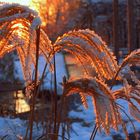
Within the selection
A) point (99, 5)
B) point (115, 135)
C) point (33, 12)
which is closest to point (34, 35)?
point (33, 12)

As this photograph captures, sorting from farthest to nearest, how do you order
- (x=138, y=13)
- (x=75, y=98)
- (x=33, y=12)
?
(x=138, y=13), (x=75, y=98), (x=33, y=12)

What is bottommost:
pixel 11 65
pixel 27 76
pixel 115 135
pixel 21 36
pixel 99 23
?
pixel 115 135

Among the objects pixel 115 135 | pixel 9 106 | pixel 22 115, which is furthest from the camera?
pixel 9 106

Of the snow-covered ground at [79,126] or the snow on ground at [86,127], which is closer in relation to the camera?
the snow-covered ground at [79,126]

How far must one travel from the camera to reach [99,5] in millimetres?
21609

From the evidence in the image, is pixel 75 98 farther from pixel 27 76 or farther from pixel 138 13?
pixel 138 13

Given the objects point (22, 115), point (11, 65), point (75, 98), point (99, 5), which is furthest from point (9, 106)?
point (99, 5)

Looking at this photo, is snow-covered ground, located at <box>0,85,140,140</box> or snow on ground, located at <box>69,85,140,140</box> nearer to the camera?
snow-covered ground, located at <box>0,85,140,140</box>

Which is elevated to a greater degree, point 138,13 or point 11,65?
point 138,13

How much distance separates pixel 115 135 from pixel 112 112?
5758 millimetres

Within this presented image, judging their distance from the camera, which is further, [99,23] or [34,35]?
[99,23]

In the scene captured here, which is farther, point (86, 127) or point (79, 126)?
point (79, 126)

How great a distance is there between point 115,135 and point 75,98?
11.1ft

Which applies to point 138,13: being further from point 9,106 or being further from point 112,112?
point 112,112
